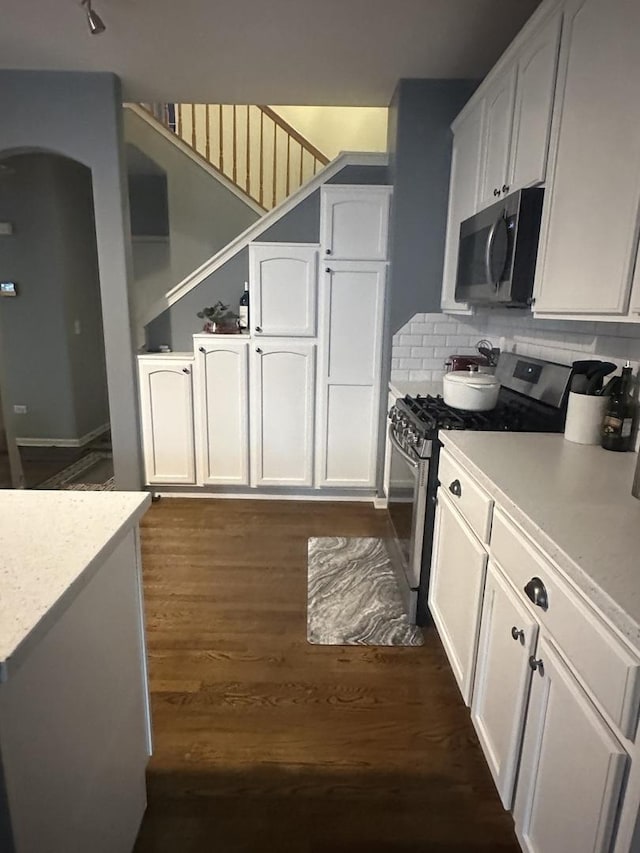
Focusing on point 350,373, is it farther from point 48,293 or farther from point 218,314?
point 48,293

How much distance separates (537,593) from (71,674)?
3.20 feet

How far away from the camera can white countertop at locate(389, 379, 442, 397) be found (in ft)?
9.45

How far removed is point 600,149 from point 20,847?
2055 mm

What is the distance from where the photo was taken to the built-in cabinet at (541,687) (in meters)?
0.85

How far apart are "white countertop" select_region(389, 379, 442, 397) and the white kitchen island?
1859 millimetres

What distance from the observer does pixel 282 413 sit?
3557mm

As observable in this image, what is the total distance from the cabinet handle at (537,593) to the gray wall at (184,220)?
4153mm

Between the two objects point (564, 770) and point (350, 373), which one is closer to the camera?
point (564, 770)

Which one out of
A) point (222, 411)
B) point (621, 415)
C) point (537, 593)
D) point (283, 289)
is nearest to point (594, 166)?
point (621, 415)

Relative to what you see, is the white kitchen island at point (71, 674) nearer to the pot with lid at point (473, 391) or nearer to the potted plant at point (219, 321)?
the pot with lid at point (473, 391)

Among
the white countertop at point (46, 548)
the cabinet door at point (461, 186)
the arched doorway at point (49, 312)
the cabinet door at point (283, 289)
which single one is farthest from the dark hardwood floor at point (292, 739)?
the arched doorway at point (49, 312)

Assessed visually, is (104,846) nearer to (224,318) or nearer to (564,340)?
(564,340)

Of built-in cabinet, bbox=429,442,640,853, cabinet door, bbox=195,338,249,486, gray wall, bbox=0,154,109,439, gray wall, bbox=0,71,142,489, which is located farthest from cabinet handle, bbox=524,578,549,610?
gray wall, bbox=0,154,109,439

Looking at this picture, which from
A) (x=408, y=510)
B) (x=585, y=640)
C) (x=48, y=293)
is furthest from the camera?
(x=48, y=293)
